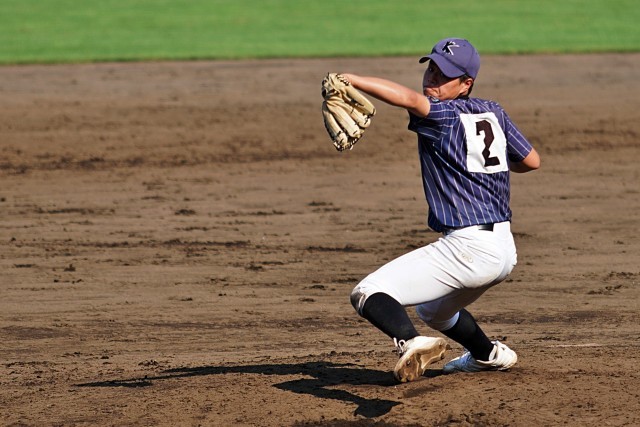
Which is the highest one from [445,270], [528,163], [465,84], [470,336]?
[465,84]

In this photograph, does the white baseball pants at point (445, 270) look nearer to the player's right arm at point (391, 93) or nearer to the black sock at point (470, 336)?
the black sock at point (470, 336)

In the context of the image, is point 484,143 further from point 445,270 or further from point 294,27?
point 294,27

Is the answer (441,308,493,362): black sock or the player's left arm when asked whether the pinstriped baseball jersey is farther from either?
(441,308,493,362): black sock

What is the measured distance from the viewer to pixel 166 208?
10711 mm

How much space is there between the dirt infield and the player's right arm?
1356mm

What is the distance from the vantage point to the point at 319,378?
18.9ft

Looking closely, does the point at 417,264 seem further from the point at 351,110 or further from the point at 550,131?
the point at 550,131

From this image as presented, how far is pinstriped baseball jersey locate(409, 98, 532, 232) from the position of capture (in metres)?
5.03

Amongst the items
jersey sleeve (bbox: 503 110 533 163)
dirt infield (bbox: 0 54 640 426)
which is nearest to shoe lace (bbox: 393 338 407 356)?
dirt infield (bbox: 0 54 640 426)

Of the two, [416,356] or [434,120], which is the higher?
[434,120]

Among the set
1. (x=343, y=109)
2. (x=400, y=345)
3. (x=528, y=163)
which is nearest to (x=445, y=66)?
(x=343, y=109)

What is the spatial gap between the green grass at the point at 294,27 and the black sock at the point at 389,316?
41.8ft

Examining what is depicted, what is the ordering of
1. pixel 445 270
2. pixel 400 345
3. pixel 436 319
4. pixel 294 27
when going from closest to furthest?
pixel 400 345, pixel 445 270, pixel 436 319, pixel 294 27

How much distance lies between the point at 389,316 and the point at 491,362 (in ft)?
3.18
